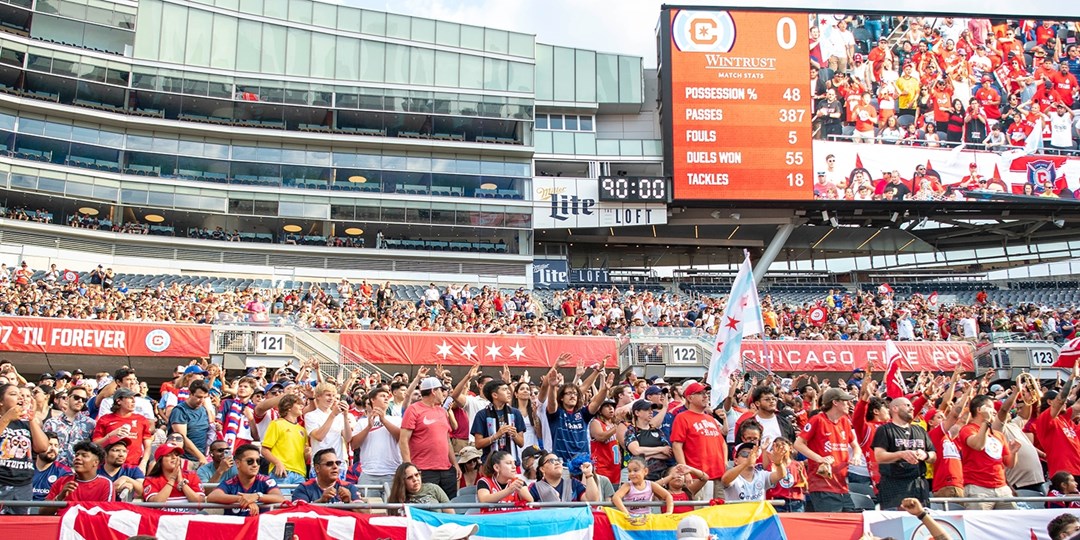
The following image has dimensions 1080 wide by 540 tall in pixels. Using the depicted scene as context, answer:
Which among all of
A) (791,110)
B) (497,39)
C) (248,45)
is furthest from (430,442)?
(497,39)

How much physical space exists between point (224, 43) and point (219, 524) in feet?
110

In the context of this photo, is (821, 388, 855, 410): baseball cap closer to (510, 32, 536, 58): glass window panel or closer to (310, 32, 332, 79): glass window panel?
(310, 32, 332, 79): glass window panel

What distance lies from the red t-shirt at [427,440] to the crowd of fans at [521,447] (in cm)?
1

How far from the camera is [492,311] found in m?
29.9

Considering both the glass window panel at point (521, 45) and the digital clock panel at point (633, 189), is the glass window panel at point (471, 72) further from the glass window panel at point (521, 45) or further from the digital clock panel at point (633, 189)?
the digital clock panel at point (633, 189)

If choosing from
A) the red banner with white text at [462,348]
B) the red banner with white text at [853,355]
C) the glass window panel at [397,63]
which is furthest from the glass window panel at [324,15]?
the red banner with white text at [853,355]

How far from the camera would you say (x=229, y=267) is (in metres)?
35.8

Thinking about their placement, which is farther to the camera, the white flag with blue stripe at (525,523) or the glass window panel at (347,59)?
the glass window panel at (347,59)

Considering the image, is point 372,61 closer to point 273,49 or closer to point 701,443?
point 273,49

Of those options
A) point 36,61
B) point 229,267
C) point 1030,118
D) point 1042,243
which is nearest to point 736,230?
point 1030,118

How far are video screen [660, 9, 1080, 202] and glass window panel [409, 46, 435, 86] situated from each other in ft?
31.5

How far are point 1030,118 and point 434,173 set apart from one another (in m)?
23.4

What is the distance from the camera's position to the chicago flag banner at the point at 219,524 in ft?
23.4

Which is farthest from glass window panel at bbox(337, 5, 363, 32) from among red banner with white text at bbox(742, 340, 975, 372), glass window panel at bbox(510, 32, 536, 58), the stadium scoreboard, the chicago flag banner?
the chicago flag banner
